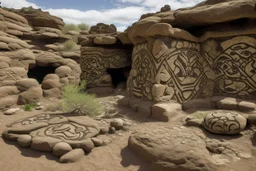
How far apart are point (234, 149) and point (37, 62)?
7.92 metres

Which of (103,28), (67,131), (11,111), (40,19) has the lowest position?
(11,111)

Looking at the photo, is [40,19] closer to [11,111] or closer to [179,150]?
[11,111]

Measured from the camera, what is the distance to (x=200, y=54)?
567 cm

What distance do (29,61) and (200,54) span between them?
605 cm

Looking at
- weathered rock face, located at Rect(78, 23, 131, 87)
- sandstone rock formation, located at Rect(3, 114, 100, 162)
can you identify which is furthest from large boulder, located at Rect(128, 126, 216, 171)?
weathered rock face, located at Rect(78, 23, 131, 87)

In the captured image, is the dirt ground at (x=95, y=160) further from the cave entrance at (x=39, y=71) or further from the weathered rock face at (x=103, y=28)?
the weathered rock face at (x=103, y=28)

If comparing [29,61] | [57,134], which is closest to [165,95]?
[57,134]

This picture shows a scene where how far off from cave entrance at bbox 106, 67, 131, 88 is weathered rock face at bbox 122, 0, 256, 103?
10.9ft

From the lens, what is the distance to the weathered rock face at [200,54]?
16.4ft

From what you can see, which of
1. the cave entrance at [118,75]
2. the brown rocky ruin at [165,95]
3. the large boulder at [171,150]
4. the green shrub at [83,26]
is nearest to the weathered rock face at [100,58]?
the brown rocky ruin at [165,95]

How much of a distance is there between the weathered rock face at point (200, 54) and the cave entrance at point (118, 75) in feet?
10.9

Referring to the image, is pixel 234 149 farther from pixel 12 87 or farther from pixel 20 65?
pixel 20 65

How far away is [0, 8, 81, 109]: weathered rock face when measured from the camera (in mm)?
6167

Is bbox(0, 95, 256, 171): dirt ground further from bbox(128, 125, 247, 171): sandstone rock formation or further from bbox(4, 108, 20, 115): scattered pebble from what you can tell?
bbox(4, 108, 20, 115): scattered pebble
